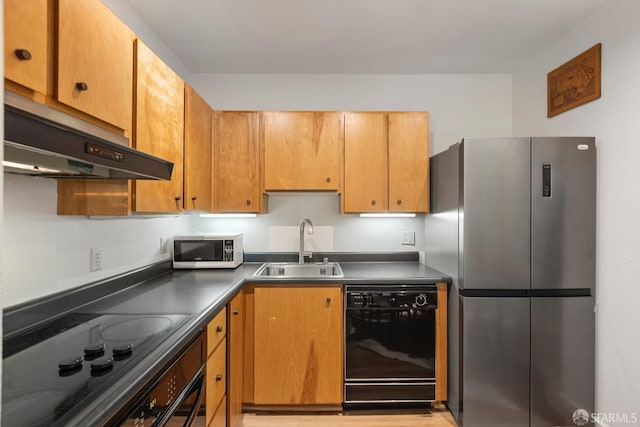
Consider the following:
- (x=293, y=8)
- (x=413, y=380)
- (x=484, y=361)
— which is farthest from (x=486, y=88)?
(x=413, y=380)

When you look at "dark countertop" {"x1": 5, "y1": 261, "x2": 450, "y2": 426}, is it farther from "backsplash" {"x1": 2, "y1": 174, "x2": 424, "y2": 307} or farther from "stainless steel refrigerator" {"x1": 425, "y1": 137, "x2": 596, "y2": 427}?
"stainless steel refrigerator" {"x1": 425, "y1": 137, "x2": 596, "y2": 427}

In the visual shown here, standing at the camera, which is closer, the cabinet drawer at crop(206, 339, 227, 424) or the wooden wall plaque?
the cabinet drawer at crop(206, 339, 227, 424)

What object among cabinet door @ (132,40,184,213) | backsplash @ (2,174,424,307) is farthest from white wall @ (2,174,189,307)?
cabinet door @ (132,40,184,213)

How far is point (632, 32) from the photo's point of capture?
179cm

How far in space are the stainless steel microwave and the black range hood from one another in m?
1.16

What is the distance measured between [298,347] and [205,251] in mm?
978

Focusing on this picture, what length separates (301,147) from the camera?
2547mm

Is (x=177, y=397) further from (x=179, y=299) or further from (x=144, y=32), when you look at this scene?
(x=144, y=32)

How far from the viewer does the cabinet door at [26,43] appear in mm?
869

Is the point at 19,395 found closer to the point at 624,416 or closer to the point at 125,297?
the point at 125,297

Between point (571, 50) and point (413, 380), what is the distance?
2469 millimetres

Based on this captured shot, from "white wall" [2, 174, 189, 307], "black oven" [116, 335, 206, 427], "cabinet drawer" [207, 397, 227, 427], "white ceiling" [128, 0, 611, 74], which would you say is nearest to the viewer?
"black oven" [116, 335, 206, 427]

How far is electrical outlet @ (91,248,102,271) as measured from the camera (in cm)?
164
